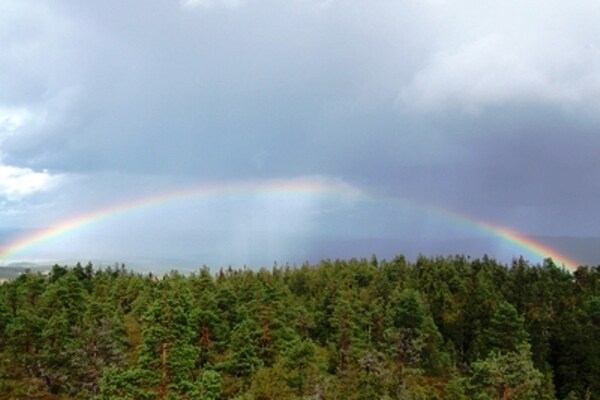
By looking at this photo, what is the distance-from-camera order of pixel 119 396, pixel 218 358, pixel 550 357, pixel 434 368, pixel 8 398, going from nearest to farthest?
pixel 119 396, pixel 8 398, pixel 218 358, pixel 434 368, pixel 550 357

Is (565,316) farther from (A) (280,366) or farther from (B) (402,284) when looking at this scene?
(A) (280,366)

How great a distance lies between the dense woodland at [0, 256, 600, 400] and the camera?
3994cm

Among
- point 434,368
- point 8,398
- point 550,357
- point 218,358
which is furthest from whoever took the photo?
point 550,357

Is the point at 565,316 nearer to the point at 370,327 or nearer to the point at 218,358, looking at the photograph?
the point at 370,327

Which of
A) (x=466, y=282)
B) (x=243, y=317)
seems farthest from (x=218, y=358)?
(x=466, y=282)

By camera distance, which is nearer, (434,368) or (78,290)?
(78,290)

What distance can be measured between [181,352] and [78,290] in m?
31.4

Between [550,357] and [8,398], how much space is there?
7238 cm

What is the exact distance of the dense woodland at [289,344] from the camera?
3994 cm

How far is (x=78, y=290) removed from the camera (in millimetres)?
68188

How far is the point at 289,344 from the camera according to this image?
56.5 m

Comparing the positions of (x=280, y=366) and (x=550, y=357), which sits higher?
(x=280, y=366)

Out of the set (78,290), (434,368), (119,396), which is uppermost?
(78,290)

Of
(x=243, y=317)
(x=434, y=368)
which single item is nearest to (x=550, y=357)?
(x=434, y=368)
